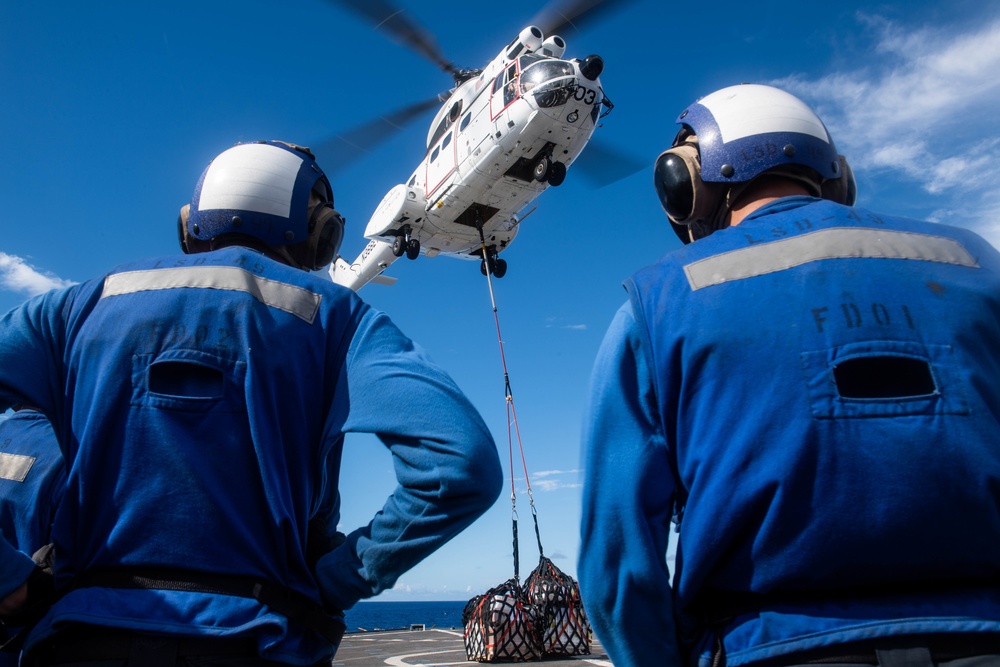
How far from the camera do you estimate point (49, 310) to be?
2223 millimetres

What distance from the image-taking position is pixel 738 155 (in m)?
2.36

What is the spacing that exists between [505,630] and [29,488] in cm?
684

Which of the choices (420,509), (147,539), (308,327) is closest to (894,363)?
(420,509)

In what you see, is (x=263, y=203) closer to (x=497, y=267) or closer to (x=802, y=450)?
(x=802, y=450)

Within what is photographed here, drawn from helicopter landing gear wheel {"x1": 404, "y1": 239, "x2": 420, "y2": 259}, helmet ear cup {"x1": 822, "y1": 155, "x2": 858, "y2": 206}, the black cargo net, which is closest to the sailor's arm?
helmet ear cup {"x1": 822, "y1": 155, "x2": 858, "y2": 206}

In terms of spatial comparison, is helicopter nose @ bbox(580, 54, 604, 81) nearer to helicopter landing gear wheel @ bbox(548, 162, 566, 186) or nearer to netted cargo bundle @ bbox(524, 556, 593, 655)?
helicopter landing gear wheel @ bbox(548, 162, 566, 186)

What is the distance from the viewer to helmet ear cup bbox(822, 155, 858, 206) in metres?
2.51

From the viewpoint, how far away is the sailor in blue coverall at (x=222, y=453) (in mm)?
1844

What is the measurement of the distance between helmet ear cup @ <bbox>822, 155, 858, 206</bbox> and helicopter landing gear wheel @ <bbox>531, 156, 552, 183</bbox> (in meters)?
13.3

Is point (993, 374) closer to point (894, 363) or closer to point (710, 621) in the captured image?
point (894, 363)

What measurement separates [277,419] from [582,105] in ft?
46.5

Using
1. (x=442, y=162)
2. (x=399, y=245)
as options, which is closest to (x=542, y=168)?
(x=442, y=162)

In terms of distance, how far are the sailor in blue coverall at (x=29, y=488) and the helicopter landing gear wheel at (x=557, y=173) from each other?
42.7ft

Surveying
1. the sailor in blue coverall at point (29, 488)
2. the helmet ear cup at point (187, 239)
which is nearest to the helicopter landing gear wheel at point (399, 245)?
the sailor in blue coverall at point (29, 488)
